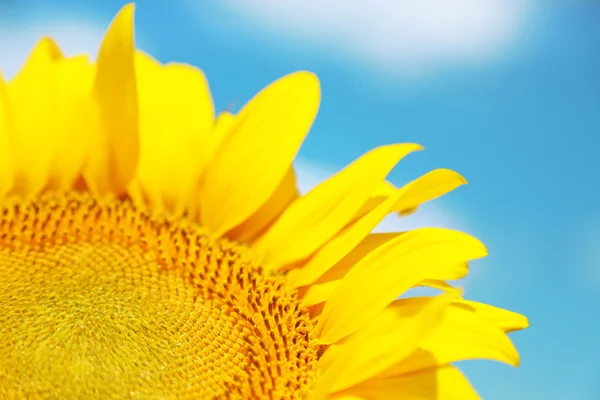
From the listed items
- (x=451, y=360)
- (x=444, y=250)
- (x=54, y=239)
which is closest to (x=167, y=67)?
(x=54, y=239)

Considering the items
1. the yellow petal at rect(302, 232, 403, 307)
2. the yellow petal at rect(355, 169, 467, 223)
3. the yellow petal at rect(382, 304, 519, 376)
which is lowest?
the yellow petal at rect(382, 304, 519, 376)

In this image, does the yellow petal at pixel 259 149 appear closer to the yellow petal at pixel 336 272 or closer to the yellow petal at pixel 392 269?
the yellow petal at pixel 336 272

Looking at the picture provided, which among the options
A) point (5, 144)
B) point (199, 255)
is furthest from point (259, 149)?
point (5, 144)

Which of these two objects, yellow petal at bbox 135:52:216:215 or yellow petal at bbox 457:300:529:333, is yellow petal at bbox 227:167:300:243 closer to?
yellow petal at bbox 135:52:216:215

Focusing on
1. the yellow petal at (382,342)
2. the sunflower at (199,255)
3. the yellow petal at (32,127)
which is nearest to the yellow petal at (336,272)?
the sunflower at (199,255)

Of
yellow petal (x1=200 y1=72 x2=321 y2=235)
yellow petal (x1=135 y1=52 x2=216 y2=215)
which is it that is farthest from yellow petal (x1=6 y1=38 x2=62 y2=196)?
yellow petal (x1=200 y1=72 x2=321 y2=235)

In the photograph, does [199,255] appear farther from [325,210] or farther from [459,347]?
[459,347]
